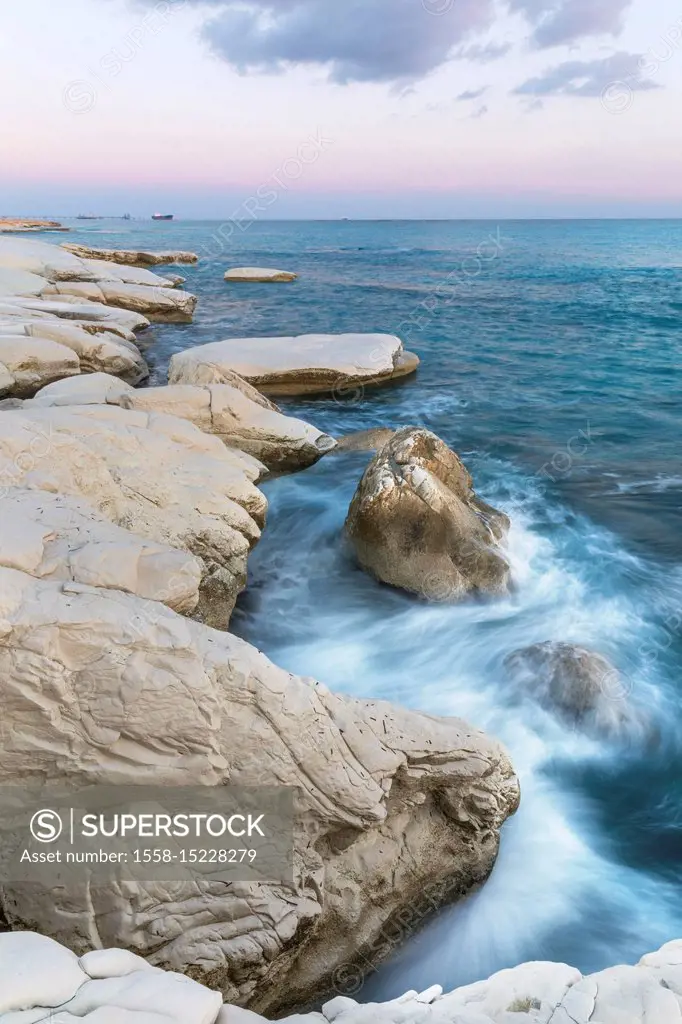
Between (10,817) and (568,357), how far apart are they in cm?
1997

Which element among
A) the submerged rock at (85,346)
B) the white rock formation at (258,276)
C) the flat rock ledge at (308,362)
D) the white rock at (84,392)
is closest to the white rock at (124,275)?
the white rock formation at (258,276)

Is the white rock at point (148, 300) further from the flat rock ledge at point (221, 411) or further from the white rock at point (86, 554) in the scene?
the white rock at point (86, 554)

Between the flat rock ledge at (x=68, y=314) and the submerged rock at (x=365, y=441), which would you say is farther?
the flat rock ledge at (x=68, y=314)

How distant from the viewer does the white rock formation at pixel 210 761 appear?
144 inches

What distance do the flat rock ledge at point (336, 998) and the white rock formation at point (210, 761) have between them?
2.69ft

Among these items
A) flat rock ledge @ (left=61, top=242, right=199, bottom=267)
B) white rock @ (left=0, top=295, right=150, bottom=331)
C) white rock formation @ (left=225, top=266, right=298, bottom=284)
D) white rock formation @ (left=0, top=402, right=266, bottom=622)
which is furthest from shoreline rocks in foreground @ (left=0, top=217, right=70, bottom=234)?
white rock formation @ (left=0, top=402, right=266, bottom=622)

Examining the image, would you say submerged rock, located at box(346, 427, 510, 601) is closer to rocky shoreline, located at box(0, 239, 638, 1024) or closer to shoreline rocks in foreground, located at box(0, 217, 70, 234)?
rocky shoreline, located at box(0, 239, 638, 1024)

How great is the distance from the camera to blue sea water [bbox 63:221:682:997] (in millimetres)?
4770

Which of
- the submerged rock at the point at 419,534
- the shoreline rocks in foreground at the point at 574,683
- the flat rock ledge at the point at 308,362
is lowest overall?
the shoreline rocks in foreground at the point at 574,683

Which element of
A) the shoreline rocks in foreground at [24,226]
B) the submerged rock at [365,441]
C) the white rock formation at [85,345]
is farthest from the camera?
the shoreline rocks in foreground at [24,226]

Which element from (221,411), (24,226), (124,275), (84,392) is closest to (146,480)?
(221,411)

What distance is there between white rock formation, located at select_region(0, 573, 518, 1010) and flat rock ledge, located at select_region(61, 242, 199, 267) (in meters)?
39.5

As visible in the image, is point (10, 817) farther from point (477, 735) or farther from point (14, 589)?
point (477, 735)

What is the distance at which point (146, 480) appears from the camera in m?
6.73
